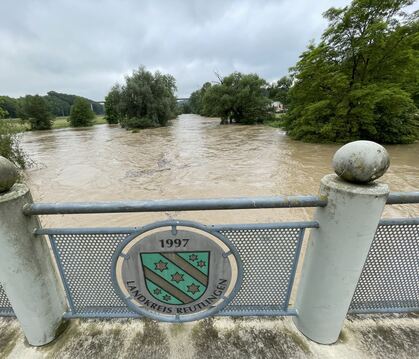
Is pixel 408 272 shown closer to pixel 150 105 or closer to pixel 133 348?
pixel 133 348

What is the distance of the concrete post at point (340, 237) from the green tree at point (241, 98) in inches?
1352

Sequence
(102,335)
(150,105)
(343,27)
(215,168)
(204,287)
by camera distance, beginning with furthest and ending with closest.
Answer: (150,105), (343,27), (215,168), (102,335), (204,287)

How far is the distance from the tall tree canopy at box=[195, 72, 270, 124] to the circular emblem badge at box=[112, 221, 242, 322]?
34426mm

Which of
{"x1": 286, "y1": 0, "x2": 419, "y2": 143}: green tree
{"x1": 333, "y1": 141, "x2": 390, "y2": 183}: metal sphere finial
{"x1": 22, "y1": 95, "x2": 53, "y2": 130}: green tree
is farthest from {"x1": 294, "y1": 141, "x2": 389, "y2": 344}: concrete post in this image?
{"x1": 22, "y1": 95, "x2": 53, "y2": 130}: green tree

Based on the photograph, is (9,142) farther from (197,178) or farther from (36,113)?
(36,113)

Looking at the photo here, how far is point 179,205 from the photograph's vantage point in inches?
50.7

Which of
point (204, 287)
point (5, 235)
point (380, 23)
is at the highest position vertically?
point (380, 23)

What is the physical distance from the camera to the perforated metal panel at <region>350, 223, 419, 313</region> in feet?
4.90

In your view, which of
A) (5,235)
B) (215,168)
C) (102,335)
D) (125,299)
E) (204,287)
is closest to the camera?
(5,235)

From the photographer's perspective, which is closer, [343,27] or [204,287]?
[204,287]

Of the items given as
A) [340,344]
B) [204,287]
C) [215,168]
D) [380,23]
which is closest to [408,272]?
[340,344]

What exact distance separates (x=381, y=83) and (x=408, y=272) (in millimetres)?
14503

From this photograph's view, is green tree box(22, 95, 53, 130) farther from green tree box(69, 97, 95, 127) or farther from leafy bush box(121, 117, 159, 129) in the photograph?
leafy bush box(121, 117, 159, 129)

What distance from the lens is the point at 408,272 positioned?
1654mm
